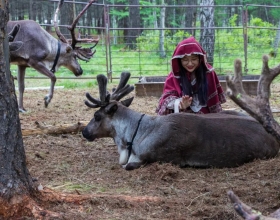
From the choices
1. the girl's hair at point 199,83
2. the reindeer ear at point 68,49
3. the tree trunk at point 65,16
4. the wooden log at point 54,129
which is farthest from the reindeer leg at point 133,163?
the tree trunk at point 65,16

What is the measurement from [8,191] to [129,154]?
2.24 metres

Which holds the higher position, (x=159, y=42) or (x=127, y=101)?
(x=159, y=42)

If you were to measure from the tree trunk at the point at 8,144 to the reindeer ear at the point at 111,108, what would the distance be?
2.19 metres

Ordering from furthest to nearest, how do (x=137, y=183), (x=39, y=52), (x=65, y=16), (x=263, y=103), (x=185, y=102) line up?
1. (x=65, y=16)
2. (x=39, y=52)
3. (x=185, y=102)
4. (x=137, y=183)
5. (x=263, y=103)

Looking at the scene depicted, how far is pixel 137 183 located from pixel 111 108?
1.28 metres

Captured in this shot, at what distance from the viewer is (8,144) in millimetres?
3447

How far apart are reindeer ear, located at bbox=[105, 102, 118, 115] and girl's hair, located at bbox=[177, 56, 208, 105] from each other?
2.77ft

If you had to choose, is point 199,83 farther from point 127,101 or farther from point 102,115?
point 102,115

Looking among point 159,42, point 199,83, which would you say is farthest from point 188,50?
point 159,42

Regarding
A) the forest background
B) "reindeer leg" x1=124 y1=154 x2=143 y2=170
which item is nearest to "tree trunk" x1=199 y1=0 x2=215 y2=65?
the forest background

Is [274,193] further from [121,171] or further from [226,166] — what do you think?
[121,171]

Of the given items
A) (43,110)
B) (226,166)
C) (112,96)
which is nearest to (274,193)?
(226,166)

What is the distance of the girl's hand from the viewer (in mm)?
5551

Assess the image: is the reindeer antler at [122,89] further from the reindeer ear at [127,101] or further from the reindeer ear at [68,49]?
the reindeer ear at [68,49]
